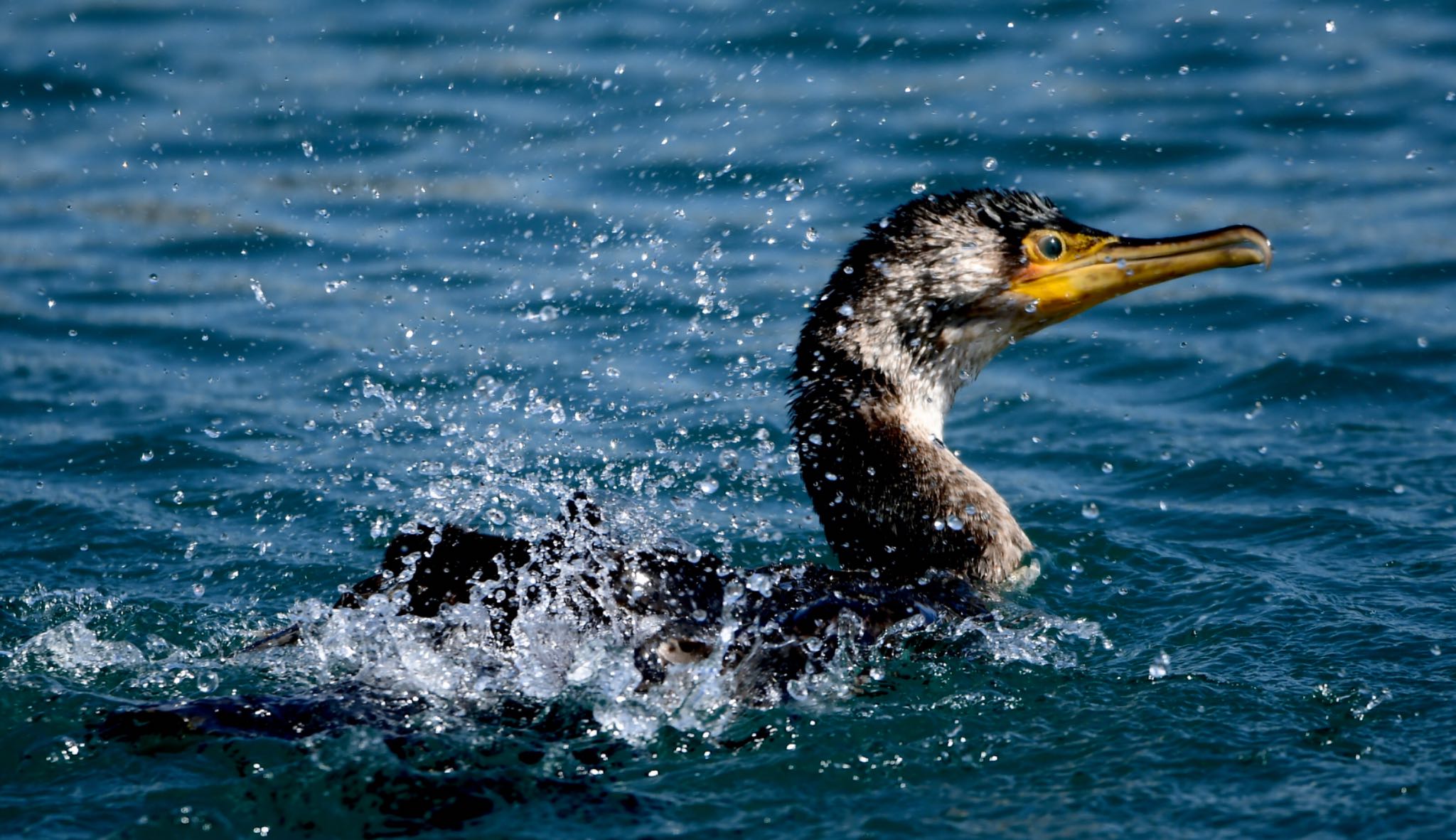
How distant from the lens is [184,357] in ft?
25.6

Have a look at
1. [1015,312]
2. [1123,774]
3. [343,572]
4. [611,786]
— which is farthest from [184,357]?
[1123,774]

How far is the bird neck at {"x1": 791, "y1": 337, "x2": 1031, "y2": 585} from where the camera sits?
516cm

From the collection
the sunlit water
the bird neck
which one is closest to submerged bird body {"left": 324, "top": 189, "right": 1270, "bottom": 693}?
the bird neck

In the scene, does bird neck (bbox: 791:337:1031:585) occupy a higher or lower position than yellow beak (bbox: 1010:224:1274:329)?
lower

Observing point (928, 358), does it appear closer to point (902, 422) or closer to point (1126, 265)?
point (902, 422)

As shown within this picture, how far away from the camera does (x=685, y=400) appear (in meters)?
7.16

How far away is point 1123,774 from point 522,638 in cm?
151

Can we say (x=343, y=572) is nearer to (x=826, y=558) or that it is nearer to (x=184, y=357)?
(x=826, y=558)

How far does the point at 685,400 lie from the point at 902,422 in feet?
6.44

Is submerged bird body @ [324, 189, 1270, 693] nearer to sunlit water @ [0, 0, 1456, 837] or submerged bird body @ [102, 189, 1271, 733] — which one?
submerged bird body @ [102, 189, 1271, 733]

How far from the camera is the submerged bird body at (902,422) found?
4289 mm

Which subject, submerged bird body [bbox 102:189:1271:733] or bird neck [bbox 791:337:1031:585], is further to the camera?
bird neck [bbox 791:337:1031:585]

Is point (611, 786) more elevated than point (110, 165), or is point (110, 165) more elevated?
point (110, 165)

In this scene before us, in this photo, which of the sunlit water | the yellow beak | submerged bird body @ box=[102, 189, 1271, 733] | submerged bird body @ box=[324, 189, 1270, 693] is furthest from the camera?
the yellow beak
